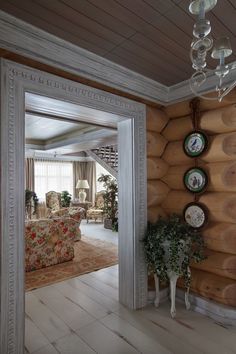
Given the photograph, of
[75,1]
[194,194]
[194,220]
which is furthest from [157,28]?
[194,220]

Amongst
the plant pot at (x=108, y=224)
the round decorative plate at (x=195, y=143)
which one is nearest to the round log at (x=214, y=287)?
the round decorative plate at (x=195, y=143)

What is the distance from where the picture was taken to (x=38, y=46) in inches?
72.2

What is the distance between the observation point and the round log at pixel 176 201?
2.91 meters

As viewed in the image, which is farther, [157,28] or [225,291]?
[225,291]

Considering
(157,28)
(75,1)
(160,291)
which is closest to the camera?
(75,1)

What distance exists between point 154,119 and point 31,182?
7.00 meters

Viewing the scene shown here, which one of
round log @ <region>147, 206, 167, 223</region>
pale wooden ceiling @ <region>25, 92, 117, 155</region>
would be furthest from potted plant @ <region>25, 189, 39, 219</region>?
round log @ <region>147, 206, 167, 223</region>

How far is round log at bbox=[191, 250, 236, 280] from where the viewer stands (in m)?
2.49

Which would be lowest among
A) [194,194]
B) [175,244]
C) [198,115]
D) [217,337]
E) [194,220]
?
[217,337]

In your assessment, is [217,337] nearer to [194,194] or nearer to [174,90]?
[194,194]

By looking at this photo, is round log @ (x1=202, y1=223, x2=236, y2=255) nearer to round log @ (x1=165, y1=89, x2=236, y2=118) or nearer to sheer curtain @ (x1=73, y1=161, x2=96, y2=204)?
round log @ (x1=165, y1=89, x2=236, y2=118)

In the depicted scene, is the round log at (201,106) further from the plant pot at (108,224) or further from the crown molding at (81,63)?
the plant pot at (108,224)

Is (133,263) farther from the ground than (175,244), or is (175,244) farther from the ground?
(175,244)

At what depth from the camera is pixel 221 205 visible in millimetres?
2580
